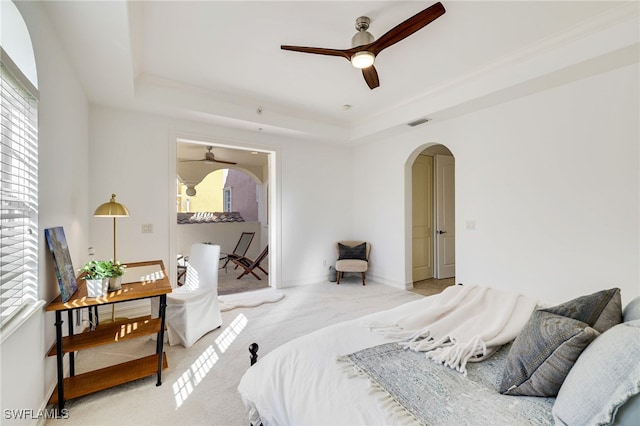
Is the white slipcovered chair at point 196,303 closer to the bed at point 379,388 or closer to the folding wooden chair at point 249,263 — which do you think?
the bed at point 379,388

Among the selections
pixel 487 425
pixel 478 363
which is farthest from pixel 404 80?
pixel 487 425

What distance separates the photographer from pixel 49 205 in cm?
190

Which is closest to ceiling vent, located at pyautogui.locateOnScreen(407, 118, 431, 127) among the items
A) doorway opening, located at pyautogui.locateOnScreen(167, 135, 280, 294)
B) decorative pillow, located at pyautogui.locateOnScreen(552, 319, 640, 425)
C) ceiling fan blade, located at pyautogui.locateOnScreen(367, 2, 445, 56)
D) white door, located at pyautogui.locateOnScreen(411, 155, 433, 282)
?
white door, located at pyautogui.locateOnScreen(411, 155, 433, 282)

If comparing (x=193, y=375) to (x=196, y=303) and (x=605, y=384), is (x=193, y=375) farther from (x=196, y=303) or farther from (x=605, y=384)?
(x=605, y=384)

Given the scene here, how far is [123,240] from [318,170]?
308cm

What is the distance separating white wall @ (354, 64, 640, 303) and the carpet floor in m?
1.48

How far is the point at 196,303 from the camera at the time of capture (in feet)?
9.18

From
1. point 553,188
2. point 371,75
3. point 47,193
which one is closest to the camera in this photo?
point 47,193

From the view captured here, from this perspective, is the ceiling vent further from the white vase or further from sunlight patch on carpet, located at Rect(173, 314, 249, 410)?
the white vase

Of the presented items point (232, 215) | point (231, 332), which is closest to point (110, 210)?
point (231, 332)

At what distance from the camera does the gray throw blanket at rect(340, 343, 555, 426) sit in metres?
0.96

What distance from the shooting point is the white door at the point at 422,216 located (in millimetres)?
5125

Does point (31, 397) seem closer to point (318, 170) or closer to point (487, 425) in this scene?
point (487, 425)

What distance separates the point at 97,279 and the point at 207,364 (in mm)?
1080
